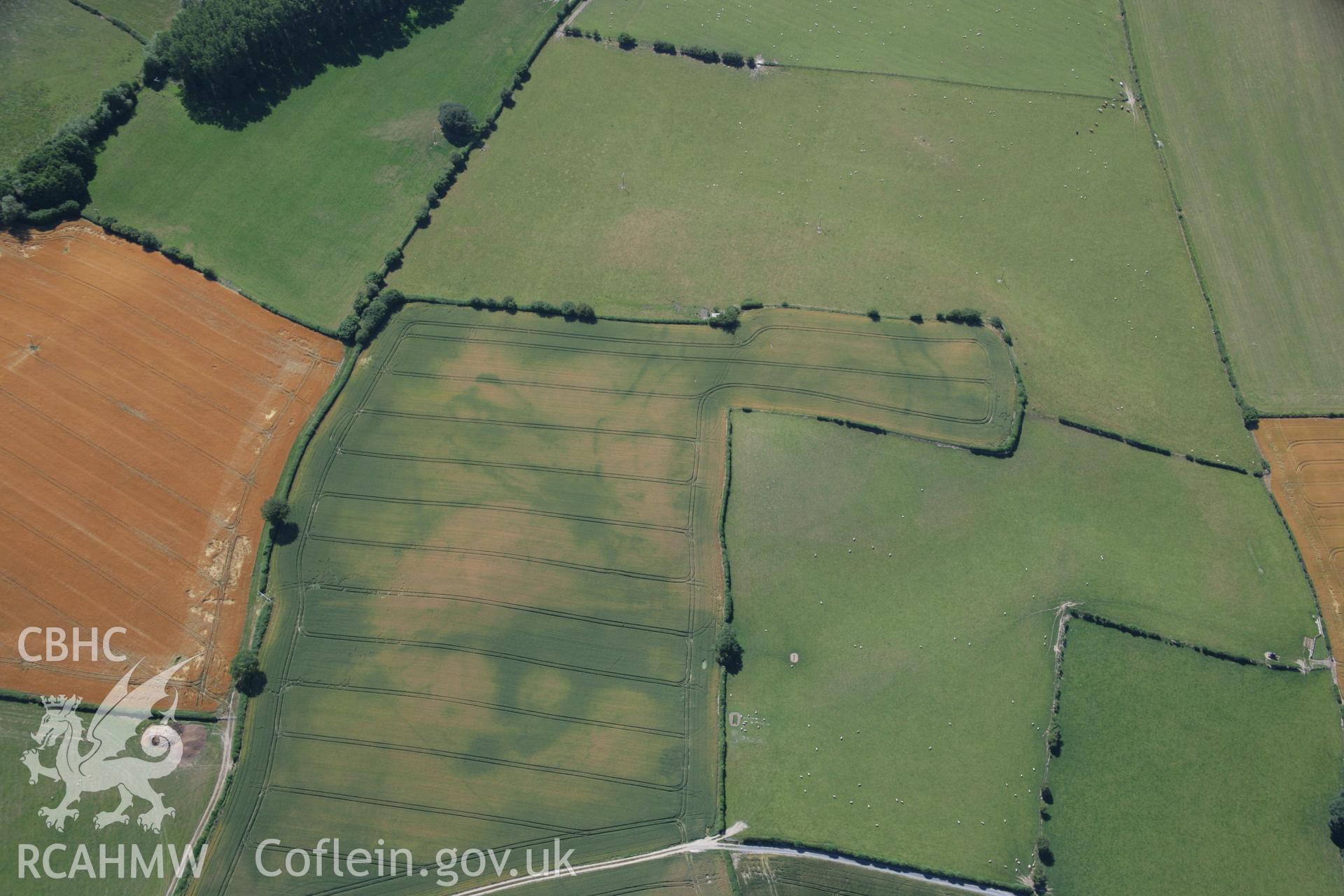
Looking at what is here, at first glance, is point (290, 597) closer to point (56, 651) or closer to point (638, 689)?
point (56, 651)

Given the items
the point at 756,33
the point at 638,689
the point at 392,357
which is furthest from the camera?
the point at 756,33

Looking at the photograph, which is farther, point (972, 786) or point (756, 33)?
point (756, 33)

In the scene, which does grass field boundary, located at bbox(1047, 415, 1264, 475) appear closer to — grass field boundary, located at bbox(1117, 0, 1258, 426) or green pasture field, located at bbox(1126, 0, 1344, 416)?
grass field boundary, located at bbox(1117, 0, 1258, 426)

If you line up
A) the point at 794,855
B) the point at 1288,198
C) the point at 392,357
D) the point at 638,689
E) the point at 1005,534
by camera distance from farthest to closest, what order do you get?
1. the point at 1288,198
2. the point at 392,357
3. the point at 1005,534
4. the point at 638,689
5. the point at 794,855

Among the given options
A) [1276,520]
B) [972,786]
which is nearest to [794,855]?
[972,786]

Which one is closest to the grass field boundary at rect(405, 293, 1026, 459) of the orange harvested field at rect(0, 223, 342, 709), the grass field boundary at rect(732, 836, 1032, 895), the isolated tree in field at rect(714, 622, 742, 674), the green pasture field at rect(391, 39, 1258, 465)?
the green pasture field at rect(391, 39, 1258, 465)

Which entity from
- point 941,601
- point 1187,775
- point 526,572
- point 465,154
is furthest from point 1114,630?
point 465,154

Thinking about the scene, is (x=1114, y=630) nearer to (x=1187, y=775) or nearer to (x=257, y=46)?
(x=1187, y=775)

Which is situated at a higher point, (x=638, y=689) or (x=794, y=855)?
(x=638, y=689)
